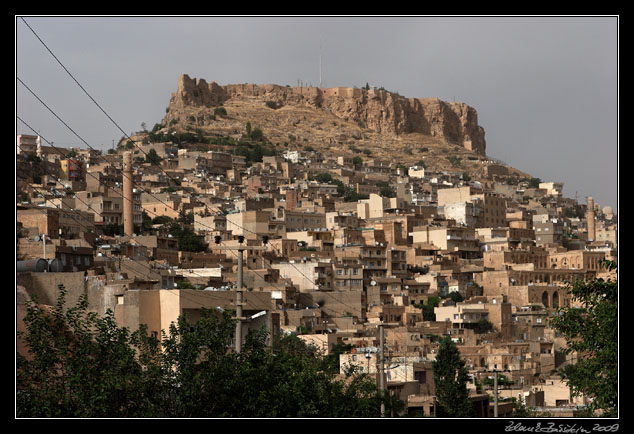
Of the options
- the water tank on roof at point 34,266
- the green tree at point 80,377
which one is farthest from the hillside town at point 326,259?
the green tree at point 80,377

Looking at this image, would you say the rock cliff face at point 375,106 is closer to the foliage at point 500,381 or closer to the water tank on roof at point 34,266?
the foliage at point 500,381

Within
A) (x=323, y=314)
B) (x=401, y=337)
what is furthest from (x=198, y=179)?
(x=401, y=337)

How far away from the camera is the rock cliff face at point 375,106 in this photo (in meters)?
128

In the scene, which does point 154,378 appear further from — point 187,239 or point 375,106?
point 375,106

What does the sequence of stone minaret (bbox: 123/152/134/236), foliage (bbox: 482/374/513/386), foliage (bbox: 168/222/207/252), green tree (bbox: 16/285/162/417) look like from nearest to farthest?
1. green tree (bbox: 16/285/162/417)
2. foliage (bbox: 482/374/513/386)
3. foliage (bbox: 168/222/207/252)
4. stone minaret (bbox: 123/152/134/236)

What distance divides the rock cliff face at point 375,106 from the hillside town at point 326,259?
3216cm

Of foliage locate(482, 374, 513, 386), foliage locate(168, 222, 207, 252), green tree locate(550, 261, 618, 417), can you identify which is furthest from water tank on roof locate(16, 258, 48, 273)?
foliage locate(168, 222, 207, 252)

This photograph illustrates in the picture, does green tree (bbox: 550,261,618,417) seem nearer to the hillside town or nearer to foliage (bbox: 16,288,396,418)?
the hillside town

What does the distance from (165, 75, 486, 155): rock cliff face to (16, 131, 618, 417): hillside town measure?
32.2m

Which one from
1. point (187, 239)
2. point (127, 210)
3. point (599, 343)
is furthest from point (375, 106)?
point (599, 343)

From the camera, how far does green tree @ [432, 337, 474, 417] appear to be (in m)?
27.9

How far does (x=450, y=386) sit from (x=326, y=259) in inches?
992

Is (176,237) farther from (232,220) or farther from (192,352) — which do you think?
(192,352)

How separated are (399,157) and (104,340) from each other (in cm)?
10426
